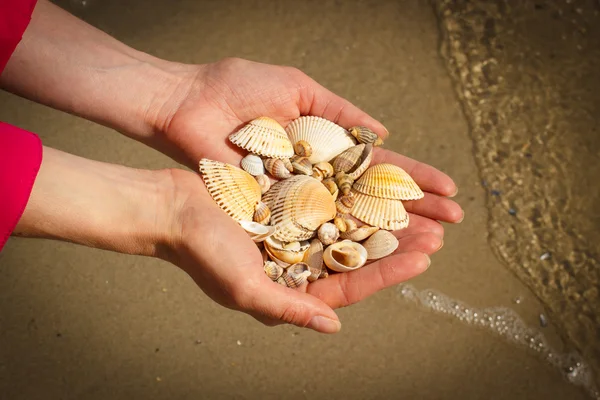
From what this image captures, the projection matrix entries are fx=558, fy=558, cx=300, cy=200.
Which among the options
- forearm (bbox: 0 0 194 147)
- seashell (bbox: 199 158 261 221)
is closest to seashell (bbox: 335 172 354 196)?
seashell (bbox: 199 158 261 221)

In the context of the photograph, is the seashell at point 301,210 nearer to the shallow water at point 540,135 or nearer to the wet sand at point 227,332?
the wet sand at point 227,332

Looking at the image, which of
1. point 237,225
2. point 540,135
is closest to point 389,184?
point 237,225

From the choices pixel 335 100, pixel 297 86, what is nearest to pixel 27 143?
pixel 297 86

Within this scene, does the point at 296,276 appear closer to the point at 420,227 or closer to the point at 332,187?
the point at 332,187

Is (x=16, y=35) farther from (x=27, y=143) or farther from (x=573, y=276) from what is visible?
(x=573, y=276)

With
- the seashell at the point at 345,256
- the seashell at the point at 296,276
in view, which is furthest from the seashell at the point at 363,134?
the seashell at the point at 296,276

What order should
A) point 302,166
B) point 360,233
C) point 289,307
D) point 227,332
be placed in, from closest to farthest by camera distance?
1. point 289,307
2. point 360,233
3. point 302,166
4. point 227,332
